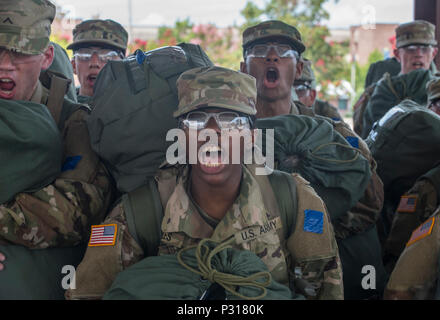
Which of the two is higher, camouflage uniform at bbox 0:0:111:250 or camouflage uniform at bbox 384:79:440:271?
camouflage uniform at bbox 0:0:111:250

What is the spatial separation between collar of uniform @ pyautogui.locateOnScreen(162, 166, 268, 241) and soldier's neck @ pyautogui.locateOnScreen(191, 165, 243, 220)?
4 cm

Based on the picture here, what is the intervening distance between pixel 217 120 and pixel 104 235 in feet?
2.24

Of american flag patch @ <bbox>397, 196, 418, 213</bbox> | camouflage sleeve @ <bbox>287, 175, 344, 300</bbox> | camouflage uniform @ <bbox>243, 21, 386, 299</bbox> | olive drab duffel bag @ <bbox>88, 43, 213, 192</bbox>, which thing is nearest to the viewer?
camouflage sleeve @ <bbox>287, 175, 344, 300</bbox>

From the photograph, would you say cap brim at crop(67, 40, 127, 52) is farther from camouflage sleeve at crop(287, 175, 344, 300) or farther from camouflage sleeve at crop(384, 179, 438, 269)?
camouflage sleeve at crop(287, 175, 344, 300)

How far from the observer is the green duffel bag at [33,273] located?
2.41 meters

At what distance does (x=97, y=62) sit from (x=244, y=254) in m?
2.93

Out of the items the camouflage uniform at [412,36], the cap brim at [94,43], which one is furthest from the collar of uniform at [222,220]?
the camouflage uniform at [412,36]

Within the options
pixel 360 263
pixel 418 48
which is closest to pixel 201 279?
pixel 360 263

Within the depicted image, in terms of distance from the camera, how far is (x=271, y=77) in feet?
12.6

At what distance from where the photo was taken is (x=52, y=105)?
111 inches

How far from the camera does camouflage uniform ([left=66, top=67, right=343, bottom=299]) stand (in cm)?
224

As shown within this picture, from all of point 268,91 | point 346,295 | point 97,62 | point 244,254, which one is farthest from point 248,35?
point 244,254

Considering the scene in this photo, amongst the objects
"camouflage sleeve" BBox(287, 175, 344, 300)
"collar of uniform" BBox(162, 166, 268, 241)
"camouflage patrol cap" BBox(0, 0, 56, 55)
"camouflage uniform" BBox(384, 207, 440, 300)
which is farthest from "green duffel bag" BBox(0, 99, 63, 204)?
"camouflage uniform" BBox(384, 207, 440, 300)

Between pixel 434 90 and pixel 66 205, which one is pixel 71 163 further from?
pixel 434 90
